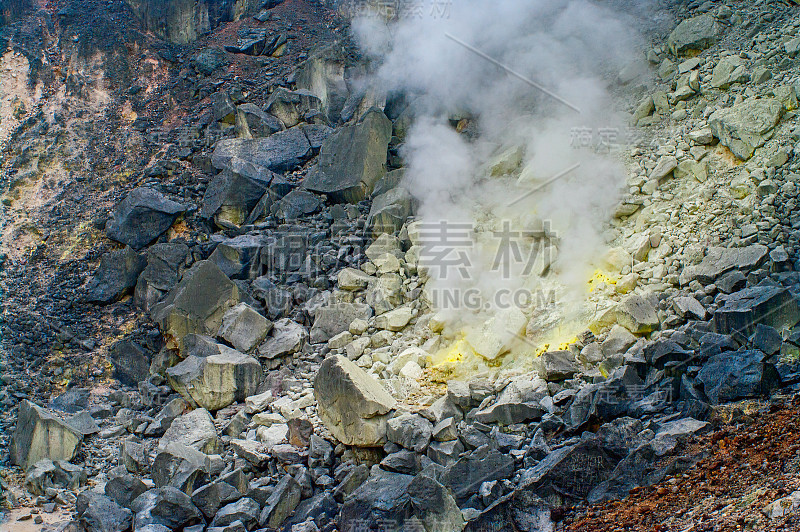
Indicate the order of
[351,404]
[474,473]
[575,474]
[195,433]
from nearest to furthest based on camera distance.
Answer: [575,474]
[474,473]
[351,404]
[195,433]

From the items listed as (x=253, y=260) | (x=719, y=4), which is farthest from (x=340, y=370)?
(x=719, y=4)

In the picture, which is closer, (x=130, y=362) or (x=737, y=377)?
(x=737, y=377)

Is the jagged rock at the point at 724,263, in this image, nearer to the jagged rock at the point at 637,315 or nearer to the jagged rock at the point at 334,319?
the jagged rock at the point at 637,315

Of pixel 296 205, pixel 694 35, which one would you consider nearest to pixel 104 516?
pixel 296 205

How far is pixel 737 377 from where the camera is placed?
5102 millimetres

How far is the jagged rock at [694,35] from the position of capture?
9133mm

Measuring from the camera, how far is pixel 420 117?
38.1 feet

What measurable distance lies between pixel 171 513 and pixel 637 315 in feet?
16.0

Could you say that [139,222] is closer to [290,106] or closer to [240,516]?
[290,106]

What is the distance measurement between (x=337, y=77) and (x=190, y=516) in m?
10.1

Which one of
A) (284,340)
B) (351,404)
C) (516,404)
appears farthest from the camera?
(284,340)

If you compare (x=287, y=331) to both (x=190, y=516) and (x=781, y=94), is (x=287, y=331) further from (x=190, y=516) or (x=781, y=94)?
(x=781, y=94)

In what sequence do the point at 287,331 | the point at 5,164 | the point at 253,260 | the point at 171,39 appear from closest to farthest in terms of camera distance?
the point at 287,331 < the point at 253,260 < the point at 5,164 < the point at 171,39

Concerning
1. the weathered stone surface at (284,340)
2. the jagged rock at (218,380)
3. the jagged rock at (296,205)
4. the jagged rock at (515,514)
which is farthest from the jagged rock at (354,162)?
the jagged rock at (515,514)
